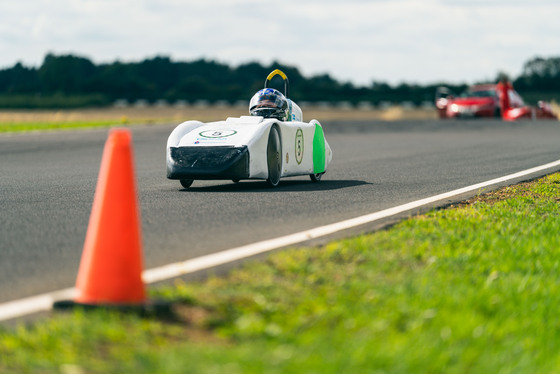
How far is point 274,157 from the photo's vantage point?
36.8 ft

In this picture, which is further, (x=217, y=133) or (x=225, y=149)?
(x=217, y=133)

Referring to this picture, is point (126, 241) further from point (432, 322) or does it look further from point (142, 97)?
point (142, 97)

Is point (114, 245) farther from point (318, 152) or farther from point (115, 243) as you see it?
point (318, 152)

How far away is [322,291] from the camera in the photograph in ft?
16.4

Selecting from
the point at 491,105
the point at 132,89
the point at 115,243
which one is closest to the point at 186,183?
the point at 115,243

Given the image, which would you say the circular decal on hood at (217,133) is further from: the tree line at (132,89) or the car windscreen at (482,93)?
the tree line at (132,89)

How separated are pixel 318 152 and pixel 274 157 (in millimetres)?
1464

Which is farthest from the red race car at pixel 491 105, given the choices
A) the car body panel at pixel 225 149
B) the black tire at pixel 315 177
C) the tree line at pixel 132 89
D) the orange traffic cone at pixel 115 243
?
the orange traffic cone at pixel 115 243

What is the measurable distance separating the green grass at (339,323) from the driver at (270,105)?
579cm

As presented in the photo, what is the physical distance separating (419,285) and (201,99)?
57252 mm

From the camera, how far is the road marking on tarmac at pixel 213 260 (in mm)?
4691

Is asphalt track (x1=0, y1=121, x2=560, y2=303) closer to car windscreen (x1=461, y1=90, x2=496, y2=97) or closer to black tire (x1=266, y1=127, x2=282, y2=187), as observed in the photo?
black tire (x1=266, y1=127, x2=282, y2=187)

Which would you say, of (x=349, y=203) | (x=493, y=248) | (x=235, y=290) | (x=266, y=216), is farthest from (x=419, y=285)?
(x=349, y=203)

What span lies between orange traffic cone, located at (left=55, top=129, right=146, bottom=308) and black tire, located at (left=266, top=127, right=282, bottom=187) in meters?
6.13
